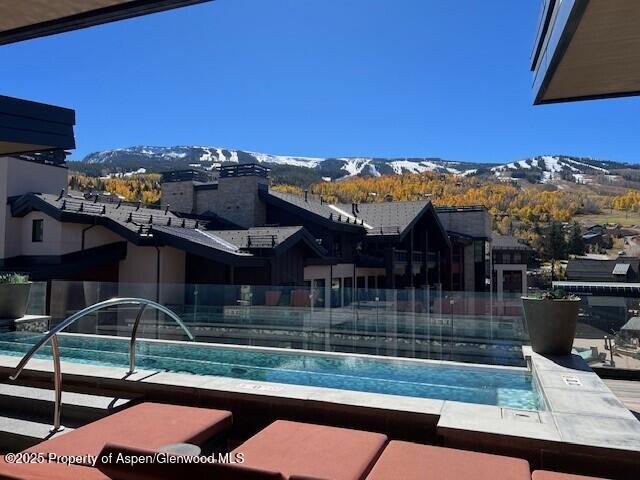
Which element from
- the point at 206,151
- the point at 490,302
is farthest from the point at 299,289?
the point at 206,151

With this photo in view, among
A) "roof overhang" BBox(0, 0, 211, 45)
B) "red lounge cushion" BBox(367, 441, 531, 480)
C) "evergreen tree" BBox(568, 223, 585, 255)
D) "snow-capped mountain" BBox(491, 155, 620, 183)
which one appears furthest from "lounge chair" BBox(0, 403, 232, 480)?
"snow-capped mountain" BBox(491, 155, 620, 183)

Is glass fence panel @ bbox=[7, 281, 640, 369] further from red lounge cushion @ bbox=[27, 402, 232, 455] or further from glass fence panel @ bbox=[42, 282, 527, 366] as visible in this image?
red lounge cushion @ bbox=[27, 402, 232, 455]

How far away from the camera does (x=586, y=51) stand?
164 inches

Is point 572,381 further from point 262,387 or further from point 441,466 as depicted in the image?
point 262,387

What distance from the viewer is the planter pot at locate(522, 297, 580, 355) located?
6.41 m

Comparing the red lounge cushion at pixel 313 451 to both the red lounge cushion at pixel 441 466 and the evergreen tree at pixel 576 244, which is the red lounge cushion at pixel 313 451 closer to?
the red lounge cushion at pixel 441 466

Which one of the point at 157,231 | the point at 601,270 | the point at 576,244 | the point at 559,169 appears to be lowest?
the point at 601,270

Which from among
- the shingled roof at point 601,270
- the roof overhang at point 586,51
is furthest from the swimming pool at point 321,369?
the shingled roof at point 601,270

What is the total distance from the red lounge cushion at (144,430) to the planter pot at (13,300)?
6387 millimetres

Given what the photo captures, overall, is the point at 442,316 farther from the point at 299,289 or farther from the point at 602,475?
the point at 602,475

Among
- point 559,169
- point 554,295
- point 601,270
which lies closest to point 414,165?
point 559,169

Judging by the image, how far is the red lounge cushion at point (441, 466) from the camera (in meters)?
2.61

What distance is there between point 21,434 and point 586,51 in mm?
5607

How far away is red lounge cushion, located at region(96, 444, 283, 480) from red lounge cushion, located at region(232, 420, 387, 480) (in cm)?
25
